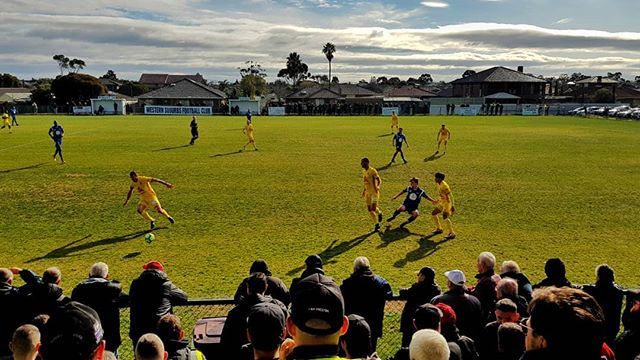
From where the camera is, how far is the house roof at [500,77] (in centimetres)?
10088

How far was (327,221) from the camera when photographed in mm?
15242

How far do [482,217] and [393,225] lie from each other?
2.91 meters

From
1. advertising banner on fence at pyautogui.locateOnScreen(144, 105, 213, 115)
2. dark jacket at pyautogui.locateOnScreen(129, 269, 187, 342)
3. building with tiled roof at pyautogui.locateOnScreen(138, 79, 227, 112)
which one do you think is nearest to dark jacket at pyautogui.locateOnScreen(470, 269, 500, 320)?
dark jacket at pyautogui.locateOnScreen(129, 269, 187, 342)

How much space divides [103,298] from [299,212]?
1015 centimetres

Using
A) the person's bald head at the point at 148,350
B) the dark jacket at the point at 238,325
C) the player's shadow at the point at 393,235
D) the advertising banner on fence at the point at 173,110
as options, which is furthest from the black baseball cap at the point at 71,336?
the advertising banner on fence at the point at 173,110

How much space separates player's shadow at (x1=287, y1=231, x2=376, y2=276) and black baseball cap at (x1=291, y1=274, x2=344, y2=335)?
803 centimetres

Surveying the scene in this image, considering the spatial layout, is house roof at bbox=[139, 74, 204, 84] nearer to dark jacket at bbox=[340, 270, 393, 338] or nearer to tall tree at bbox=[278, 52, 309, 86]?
tall tree at bbox=[278, 52, 309, 86]

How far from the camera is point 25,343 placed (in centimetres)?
409

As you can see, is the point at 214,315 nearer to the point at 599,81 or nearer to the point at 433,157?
the point at 433,157

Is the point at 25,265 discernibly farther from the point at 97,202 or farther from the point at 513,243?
the point at 513,243

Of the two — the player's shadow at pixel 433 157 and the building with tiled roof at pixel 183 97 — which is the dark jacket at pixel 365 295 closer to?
the player's shadow at pixel 433 157

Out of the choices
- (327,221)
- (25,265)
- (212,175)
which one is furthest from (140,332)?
(212,175)

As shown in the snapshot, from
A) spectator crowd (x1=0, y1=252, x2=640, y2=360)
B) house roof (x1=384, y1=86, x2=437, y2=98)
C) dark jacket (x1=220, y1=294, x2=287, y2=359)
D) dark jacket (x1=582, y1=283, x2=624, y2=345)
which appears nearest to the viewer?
spectator crowd (x1=0, y1=252, x2=640, y2=360)

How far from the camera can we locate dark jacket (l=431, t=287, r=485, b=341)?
19.4 ft
